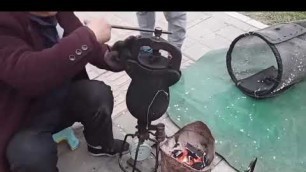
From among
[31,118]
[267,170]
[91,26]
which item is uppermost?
[91,26]

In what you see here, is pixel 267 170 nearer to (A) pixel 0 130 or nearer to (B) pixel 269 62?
(B) pixel 269 62

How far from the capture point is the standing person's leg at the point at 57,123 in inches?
58.7

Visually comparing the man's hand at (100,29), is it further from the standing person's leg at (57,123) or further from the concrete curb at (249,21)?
the concrete curb at (249,21)

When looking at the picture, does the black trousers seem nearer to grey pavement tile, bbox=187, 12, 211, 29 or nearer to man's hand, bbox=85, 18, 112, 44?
man's hand, bbox=85, 18, 112, 44

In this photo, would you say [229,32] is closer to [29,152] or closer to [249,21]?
[249,21]

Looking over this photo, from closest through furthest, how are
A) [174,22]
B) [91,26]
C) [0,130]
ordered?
[91,26] < [0,130] < [174,22]

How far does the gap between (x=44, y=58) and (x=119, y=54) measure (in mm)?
291

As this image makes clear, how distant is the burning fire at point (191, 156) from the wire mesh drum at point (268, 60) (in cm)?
72

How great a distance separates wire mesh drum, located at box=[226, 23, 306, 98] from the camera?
2.14 m

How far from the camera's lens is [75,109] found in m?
1.67

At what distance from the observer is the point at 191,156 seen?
1.69 m

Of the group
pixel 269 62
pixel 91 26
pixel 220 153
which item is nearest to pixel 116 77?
pixel 220 153

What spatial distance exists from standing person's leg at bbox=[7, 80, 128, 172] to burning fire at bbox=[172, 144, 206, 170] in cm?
37
